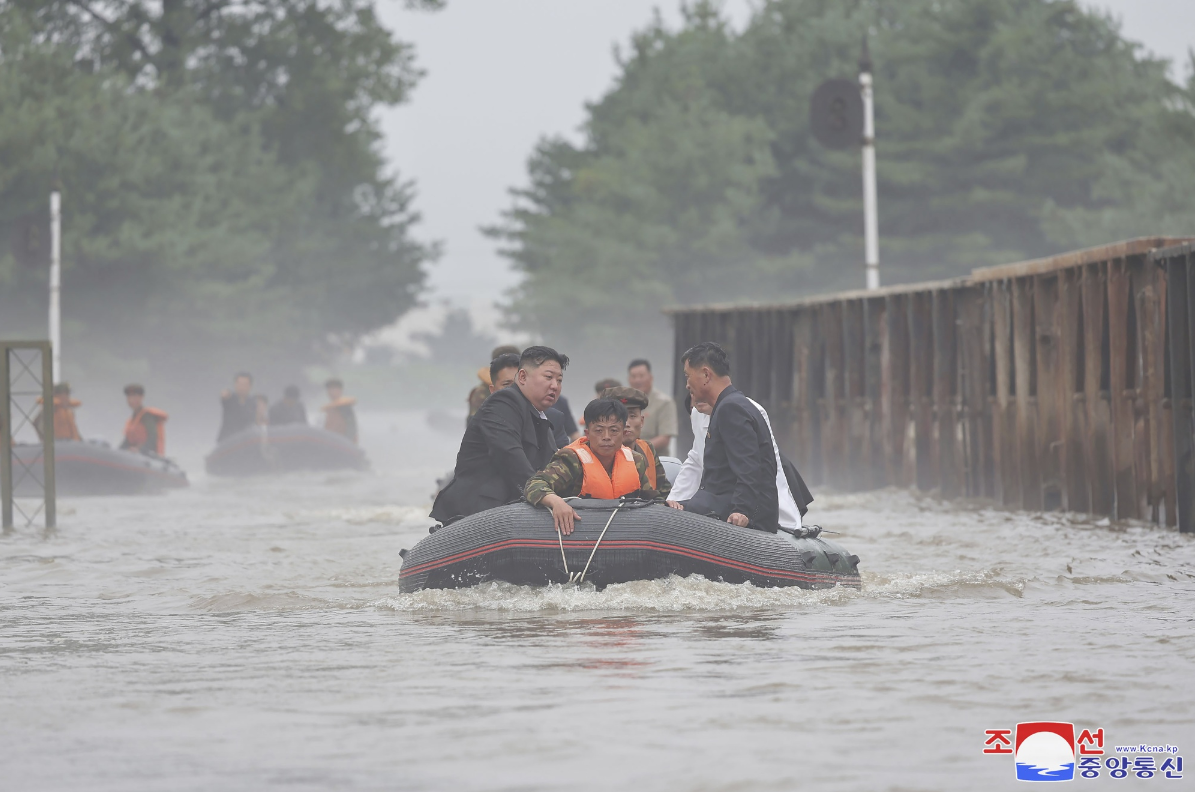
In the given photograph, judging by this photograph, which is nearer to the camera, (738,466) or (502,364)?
(738,466)

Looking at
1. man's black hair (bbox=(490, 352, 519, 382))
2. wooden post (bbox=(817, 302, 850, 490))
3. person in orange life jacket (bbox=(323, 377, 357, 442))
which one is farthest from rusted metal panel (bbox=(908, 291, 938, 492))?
person in orange life jacket (bbox=(323, 377, 357, 442))

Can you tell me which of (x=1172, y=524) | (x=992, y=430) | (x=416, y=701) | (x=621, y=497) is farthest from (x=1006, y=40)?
(x=416, y=701)

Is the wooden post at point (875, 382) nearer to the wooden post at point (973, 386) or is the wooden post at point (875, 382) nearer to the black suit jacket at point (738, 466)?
the wooden post at point (973, 386)

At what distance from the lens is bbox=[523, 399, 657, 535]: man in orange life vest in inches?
428

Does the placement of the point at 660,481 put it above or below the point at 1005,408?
below

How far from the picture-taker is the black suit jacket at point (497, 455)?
1130 cm

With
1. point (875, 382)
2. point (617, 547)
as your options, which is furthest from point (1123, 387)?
point (617, 547)

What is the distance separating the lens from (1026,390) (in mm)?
19094

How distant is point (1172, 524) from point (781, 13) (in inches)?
2473

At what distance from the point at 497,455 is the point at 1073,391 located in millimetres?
8408

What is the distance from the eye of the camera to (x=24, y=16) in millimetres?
53031

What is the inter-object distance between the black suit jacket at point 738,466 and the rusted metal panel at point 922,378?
436 inches

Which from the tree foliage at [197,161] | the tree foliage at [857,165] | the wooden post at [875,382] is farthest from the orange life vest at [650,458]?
the tree foliage at [857,165]

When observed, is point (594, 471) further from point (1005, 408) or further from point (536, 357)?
point (1005, 408)
